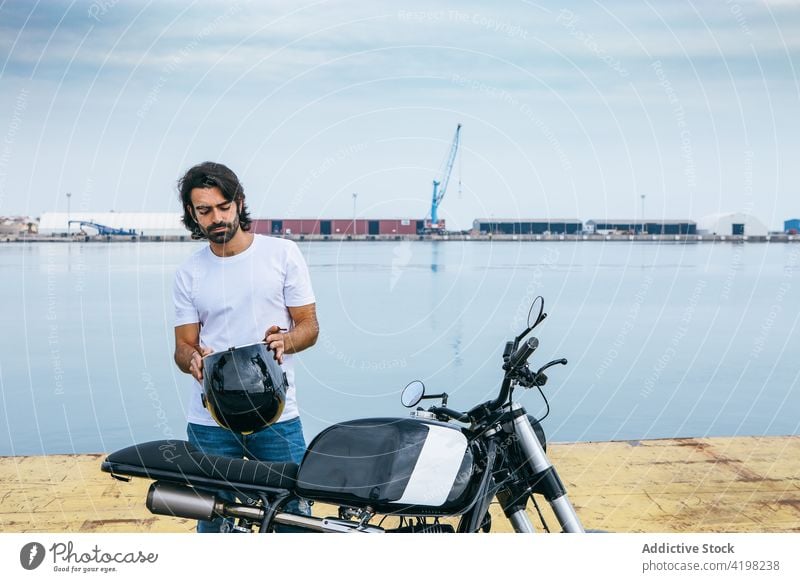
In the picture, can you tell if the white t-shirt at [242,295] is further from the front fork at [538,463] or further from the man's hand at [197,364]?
the front fork at [538,463]

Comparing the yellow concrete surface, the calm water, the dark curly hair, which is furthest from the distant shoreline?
the dark curly hair

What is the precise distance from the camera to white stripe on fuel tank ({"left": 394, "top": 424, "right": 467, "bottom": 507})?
2293mm

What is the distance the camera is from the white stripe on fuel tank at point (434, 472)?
2293mm

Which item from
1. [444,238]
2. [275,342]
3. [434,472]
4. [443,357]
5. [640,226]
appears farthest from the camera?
[640,226]

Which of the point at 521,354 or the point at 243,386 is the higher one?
the point at 521,354

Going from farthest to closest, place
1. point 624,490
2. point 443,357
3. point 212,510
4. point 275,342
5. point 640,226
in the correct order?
point 640,226
point 443,357
point 624,490
point 275,342
point 212,510

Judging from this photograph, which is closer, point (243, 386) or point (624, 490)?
point (243, 386)

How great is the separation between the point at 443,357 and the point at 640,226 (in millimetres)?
73921

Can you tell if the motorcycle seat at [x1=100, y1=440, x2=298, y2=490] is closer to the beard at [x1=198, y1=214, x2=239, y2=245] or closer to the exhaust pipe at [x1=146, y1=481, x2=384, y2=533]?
the exhaust pipe at [x1=146, y1=481, x2=384, y2=533]

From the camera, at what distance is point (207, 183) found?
2873 mm

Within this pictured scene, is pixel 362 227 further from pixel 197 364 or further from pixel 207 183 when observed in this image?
pixel 197 364

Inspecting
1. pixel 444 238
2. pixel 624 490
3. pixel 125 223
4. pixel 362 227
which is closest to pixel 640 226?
pixel 362 227

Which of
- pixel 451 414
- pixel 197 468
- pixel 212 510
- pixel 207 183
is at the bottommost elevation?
pixel 212 510

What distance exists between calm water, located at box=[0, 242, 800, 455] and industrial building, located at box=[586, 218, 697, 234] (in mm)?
47887
